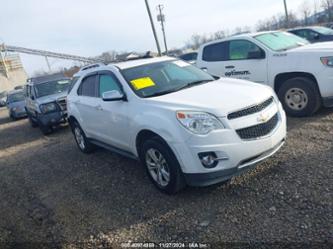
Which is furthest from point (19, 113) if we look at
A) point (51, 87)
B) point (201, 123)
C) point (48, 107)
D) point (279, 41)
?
point (201, 123)

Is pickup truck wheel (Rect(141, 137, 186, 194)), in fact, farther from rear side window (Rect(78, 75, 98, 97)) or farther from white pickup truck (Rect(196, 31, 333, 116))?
Result: white pickup truck (Rect(196, 31, 333, 116))

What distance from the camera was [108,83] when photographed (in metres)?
5.46

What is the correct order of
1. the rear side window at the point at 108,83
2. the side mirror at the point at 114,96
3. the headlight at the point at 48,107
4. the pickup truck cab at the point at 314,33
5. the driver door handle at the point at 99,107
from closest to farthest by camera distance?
Answer: 1. the side mirror at the point at 114,96
2. the rear side window at the point at 108,83
3. the driver door handle at the point at 99,107
4. the headlight at the point at 48,107
5. the pickup truck cab at the point at 314,33

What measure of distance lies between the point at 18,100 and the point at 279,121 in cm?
1720

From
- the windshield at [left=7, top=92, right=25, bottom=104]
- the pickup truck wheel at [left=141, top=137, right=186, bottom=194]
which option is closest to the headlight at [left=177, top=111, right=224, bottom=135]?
the pickup truck wheel at [left=141, top=137, right=186, bottom=194]

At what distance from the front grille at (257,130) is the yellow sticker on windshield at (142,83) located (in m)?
1.65

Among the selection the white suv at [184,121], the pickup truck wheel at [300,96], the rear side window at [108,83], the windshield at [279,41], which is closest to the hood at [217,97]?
the white suv at [184,121]

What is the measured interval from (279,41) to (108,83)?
4.42 meters

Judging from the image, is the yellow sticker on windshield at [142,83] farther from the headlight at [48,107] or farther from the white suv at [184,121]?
the headlight at [48,107]

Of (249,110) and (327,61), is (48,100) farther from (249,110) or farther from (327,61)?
(249,110)

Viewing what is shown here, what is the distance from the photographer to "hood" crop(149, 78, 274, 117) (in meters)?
3.94

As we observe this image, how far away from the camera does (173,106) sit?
4.10m

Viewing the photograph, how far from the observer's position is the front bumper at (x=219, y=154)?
3.80 meters

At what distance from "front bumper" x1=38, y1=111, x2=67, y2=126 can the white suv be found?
5.32 m
